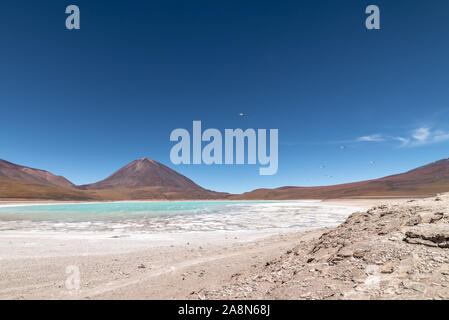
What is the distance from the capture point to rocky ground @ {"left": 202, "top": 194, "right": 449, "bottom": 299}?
3.27 meters

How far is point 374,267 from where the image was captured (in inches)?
153

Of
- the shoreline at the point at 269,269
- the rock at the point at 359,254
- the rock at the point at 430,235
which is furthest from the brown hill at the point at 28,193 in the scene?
the rock at the point at 430,235

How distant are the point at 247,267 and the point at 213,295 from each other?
8.85 feet

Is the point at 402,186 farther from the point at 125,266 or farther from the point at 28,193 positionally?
the point at 28,193

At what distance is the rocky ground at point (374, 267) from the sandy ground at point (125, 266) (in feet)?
3.40

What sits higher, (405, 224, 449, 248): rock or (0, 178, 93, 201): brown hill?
(405, 224, 449, 248): rock

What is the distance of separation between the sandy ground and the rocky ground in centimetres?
104

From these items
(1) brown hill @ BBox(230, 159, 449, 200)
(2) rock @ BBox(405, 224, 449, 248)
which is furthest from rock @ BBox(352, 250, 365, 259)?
(1) brown hill @ BBox(230, 159, 449, 200)

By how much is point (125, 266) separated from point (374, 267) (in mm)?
6732

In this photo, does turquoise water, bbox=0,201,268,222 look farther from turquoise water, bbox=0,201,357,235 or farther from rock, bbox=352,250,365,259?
rock, bbox=352,250,365,259

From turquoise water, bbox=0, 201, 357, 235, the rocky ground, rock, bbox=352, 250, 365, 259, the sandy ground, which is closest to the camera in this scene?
the rocky ground
